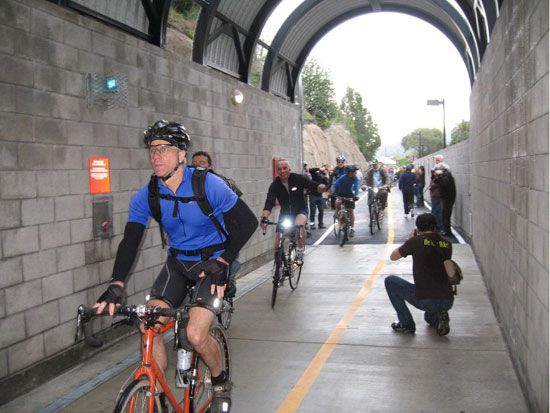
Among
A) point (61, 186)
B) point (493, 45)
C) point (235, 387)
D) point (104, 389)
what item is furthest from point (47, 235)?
point (493, 45)

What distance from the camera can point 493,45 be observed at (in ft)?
22.4

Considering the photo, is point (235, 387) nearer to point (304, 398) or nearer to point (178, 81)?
point (304, 398)

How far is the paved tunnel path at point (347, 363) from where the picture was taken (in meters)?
4.64

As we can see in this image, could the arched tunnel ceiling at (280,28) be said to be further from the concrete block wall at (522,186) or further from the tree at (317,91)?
the tree at (317,91)

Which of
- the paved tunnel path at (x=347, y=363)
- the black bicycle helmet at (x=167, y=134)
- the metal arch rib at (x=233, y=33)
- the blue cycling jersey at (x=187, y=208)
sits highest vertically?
the metal arch rib at (x=233, y=33)

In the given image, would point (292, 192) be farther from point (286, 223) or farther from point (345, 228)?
point (345, 228)

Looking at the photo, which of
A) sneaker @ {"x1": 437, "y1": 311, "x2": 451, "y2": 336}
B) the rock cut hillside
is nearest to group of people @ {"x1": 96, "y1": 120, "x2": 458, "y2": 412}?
sneaker @ {"x1": 437, "y1": 311, "x2": 451, "y2": 336}

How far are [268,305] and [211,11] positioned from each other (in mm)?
4897

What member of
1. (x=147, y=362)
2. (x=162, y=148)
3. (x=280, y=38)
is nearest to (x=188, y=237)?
(x=162, y=148)

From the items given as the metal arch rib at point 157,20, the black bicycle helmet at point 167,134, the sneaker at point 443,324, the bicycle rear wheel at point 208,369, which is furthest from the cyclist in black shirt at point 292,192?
the black bicycle helmet at point 167,134

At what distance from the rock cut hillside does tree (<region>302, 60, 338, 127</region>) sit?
2.34m

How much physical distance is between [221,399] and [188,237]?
109 centimetres

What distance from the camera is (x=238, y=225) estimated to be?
146 inches

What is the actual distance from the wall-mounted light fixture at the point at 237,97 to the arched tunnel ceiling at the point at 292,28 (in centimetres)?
61
